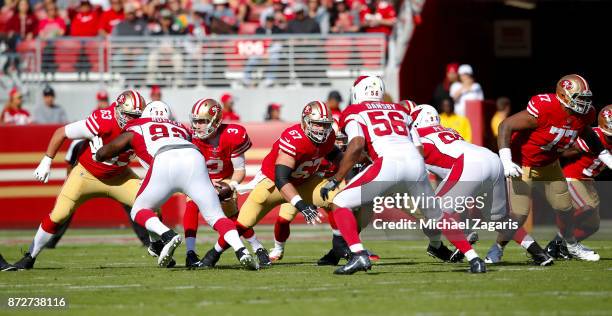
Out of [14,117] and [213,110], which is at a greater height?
[213,110]

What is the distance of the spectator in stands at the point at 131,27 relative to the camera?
64.7 feet

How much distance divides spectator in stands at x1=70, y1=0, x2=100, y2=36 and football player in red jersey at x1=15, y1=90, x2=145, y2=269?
995 centimetres

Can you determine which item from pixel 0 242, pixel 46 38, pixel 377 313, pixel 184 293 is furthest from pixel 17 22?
pixel 377 313

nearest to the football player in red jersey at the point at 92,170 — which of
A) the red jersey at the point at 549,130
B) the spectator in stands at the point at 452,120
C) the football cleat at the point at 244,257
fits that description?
the football cleat at the point at 244,257

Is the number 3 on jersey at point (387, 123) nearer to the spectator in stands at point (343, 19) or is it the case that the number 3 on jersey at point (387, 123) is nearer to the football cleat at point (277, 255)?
the football cleat at point (277, 255)

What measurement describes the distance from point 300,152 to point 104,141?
1.96 meters

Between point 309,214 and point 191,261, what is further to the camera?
point 191,261

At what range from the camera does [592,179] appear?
1141 cm

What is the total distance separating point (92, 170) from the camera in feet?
34.9

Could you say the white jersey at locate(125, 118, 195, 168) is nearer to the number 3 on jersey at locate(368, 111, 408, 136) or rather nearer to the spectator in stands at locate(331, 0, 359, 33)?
the number 3 on jersey at locate(368, 111, 408, 136)

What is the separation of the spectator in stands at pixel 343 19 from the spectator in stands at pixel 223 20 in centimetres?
175

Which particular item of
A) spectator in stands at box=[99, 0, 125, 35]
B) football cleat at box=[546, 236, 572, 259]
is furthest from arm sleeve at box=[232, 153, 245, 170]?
spectator in stands at box=[99, 0, 125, 35]

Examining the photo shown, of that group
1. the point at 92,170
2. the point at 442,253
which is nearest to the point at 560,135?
the point at 442,253

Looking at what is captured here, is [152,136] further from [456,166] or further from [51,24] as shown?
[51,24]
